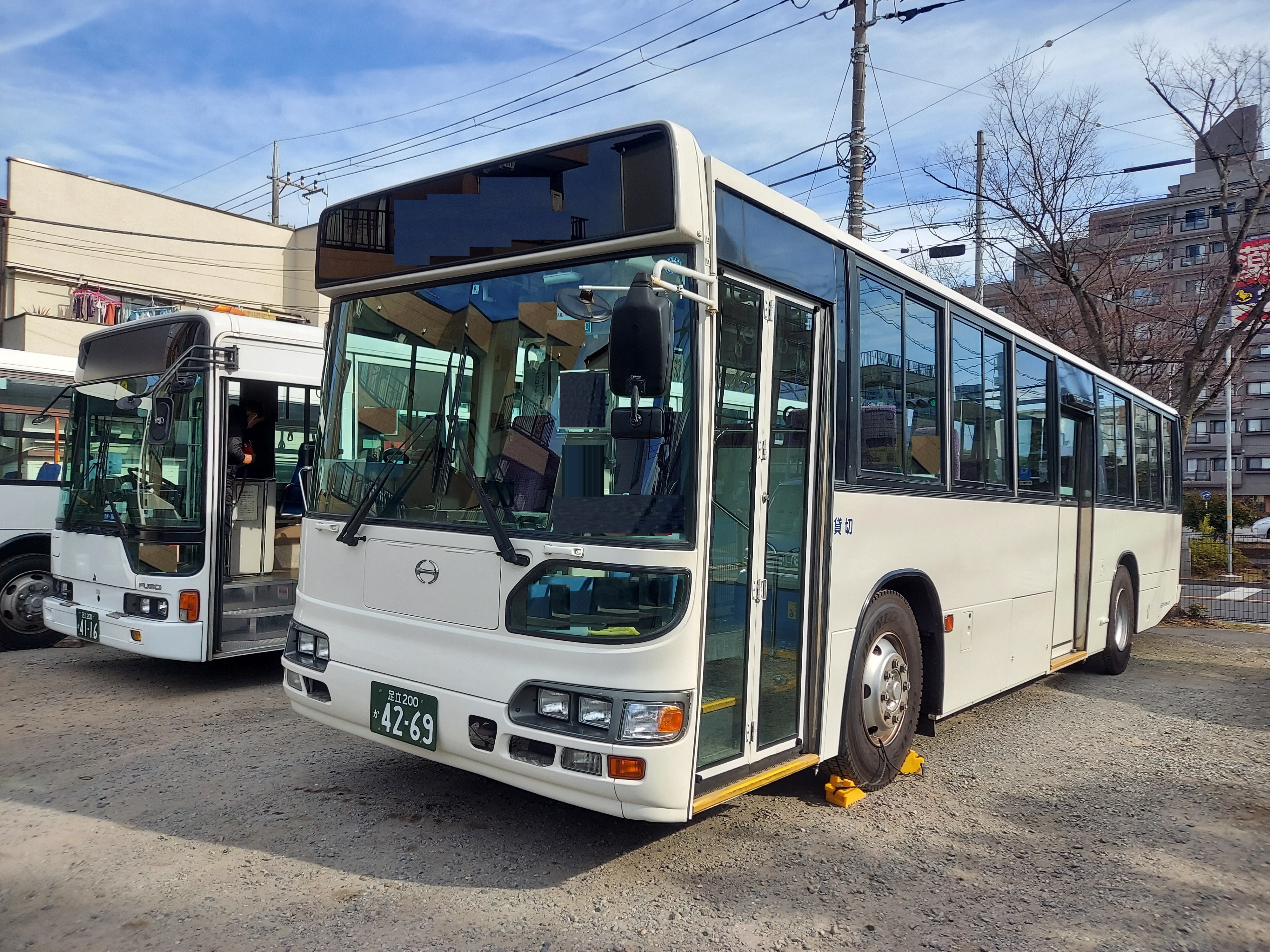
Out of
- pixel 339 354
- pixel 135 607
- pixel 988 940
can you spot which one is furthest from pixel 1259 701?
pixel 135 607

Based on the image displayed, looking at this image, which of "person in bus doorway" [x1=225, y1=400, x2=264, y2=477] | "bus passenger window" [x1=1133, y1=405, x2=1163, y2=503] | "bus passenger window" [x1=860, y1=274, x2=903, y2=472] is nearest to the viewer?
"bus passenger window" [x1=860, y1=274, x2=903, y2=472]

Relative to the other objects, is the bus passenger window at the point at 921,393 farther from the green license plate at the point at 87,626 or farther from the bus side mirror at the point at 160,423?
the green license plate at the point at 87,626

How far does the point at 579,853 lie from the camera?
4.39 metres

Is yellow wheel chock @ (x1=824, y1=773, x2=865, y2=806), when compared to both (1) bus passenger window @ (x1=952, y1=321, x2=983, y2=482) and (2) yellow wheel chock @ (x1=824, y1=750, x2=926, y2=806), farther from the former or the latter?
(1) bus passenger window @ (x1=952, y1=321, x2=983, y2=482)

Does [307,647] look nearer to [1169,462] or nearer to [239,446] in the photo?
[239,446]

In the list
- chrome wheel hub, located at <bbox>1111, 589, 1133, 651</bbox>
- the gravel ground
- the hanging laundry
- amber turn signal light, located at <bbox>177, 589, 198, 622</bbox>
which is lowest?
A: the gravel ground

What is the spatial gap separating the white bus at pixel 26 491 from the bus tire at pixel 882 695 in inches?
314

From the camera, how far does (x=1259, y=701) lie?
8.37 meters

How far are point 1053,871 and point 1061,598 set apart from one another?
3.91 m

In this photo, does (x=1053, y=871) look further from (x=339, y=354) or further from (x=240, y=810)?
(x=339, y=354)

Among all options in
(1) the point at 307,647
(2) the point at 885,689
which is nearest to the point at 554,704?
(1) the point at 307,647

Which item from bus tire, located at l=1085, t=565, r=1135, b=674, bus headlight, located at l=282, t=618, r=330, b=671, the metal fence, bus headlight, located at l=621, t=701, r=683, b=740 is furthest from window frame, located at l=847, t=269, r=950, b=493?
the metal fence

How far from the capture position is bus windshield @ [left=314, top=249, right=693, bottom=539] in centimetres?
378

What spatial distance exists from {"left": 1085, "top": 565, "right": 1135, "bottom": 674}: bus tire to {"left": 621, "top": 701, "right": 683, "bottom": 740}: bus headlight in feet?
23.4
